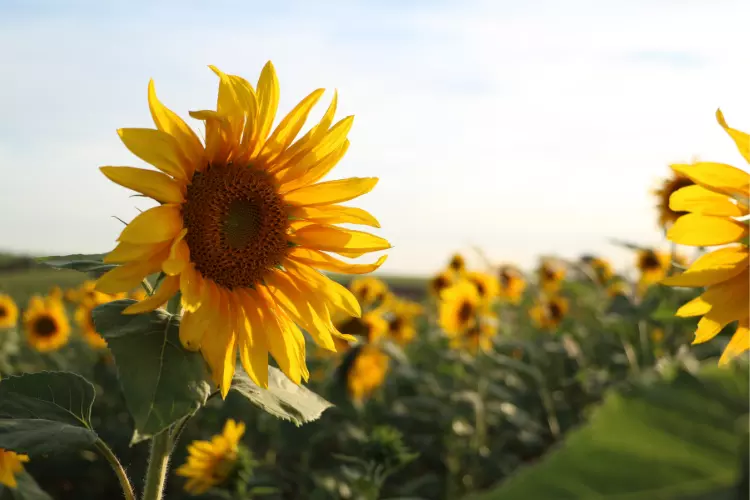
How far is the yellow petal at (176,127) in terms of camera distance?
134cm

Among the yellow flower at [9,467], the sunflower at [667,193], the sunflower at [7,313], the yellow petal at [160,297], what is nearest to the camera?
the yellow petal at [160,297]

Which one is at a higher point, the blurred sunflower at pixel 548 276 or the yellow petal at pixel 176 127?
the yellow petal at pixel 176 127

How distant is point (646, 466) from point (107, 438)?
12.7ft

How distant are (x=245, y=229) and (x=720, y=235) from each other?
3.08 ft

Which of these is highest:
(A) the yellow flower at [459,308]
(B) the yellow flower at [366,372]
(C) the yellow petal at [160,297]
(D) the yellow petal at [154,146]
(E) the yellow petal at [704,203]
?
(D) the yellow petal at [154,146]

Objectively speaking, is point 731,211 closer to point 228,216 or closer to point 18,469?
point 228,216

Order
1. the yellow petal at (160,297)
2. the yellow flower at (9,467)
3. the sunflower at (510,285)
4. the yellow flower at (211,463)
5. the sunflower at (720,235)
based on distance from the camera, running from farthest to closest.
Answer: the sunflower at (510,285) < the yellow flower at (211,463) < the yellow flower at (9,467) < the yellow petal at (160,297) < the sunflower at (720,235)

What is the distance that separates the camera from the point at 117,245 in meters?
1.25

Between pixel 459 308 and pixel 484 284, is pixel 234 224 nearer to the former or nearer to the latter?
pixel 459 308

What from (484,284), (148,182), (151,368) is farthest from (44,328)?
(151,368)

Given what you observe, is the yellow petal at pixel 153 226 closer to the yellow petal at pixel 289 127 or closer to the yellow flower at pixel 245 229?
the yellow flower at pixel 245 229

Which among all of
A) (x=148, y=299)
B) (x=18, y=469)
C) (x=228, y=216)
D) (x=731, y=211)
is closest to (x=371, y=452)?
(x=18, y=469)

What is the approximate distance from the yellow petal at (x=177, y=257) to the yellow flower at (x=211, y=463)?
1353 mm

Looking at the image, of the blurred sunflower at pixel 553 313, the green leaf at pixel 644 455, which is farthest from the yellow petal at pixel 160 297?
the blurred sunflower at pixel 553 313
